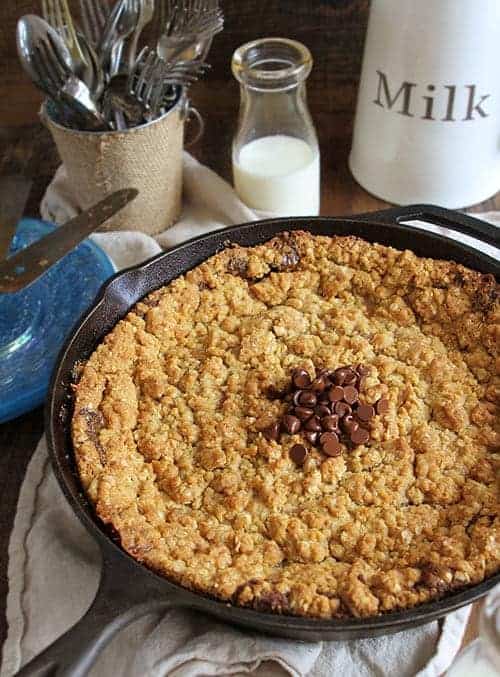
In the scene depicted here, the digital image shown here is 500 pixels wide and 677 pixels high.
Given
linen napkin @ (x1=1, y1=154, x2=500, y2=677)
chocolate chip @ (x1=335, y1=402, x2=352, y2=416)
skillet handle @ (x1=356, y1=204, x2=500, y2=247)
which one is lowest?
linen napkin @ (x1=1, y1=154, x2=500, y2=677)

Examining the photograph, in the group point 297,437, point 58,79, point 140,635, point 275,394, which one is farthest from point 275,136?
point 140,635

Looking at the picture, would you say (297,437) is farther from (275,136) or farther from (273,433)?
(275,136)

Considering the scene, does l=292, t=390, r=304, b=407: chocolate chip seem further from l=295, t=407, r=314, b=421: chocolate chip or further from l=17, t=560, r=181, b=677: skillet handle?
l=17, t=560, r=181, b=677: skillet handle

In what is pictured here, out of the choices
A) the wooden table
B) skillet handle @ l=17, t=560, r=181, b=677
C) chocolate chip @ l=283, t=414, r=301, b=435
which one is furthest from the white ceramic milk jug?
skillet handle @ l=17, t=560, r=181, b=677

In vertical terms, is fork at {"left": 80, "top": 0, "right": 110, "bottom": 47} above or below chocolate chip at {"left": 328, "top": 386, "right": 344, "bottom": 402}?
above

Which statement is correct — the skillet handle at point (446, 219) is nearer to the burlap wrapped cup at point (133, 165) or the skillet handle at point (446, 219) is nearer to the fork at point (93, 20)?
the burlap wrapped cup at point (133, 165)

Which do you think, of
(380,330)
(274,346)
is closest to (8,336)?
(274,346)
